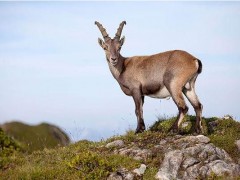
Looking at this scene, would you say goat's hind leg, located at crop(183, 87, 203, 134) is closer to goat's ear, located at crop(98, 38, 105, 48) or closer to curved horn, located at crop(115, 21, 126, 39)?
curved horn, located at crop(115, 21, 126, 39)

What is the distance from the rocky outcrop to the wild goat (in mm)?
1940

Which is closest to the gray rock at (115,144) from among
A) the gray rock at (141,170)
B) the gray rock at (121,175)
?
the gray rock at (141,170)

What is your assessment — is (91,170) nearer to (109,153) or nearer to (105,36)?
(109,153)

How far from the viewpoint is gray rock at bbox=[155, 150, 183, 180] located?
48.8ft

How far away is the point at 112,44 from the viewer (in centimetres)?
1995

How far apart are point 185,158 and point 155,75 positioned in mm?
4457

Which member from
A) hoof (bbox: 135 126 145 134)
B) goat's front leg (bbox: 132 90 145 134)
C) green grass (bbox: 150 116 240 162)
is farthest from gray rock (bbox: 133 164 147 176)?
goat's front leg (bbox: 132 90 145 134)

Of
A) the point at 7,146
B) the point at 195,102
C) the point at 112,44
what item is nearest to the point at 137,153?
the point at 195,102

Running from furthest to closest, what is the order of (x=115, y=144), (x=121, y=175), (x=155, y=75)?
(x=155, y=75)
(x=115, y=144)
(x=121, y=175)

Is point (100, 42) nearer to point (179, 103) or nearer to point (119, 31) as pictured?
point (119, 31)

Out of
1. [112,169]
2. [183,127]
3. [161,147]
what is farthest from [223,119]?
[112,169]

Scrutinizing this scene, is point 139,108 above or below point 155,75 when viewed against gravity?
below

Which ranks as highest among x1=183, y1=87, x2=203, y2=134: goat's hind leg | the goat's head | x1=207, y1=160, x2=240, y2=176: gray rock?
the goat's head

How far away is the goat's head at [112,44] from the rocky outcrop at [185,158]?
4.04 m
